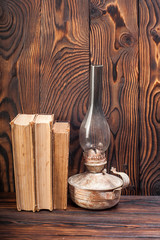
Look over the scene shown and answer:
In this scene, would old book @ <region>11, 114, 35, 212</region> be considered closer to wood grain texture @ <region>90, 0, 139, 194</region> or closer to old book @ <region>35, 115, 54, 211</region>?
old book @ <region>35, 115, 54, 211</region>

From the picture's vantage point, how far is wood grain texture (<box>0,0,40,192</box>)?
1.04 meters

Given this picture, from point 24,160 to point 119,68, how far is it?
47 cm

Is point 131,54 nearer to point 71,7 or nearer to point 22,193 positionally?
point 71,7

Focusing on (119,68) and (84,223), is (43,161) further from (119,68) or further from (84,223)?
(119,68)

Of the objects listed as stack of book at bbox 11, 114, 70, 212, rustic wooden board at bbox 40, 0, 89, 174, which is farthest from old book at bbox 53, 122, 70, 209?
rustic wooden board at bbox 40, 0, 89, 174

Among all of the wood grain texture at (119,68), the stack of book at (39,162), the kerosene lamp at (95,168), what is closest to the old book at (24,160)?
the stack of book at (39,162)

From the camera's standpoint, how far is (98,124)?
3.08 feet

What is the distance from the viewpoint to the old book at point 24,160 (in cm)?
85

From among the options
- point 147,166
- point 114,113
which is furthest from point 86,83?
point 147,166

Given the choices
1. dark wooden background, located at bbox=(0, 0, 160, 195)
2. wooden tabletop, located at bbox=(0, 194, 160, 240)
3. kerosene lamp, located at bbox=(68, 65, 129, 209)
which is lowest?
wooden tabletop, located at bbox=(0, 194, 160, 240)

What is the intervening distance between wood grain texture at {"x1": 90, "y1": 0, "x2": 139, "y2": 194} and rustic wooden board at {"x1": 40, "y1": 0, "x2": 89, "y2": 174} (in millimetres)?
47

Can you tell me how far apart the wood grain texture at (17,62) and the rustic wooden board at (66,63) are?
0.10 feet

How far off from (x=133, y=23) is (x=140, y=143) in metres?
0.44

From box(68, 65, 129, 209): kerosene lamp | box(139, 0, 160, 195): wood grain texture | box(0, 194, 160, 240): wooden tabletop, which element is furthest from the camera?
box(139, 0, 160, 195): wood grain texture
